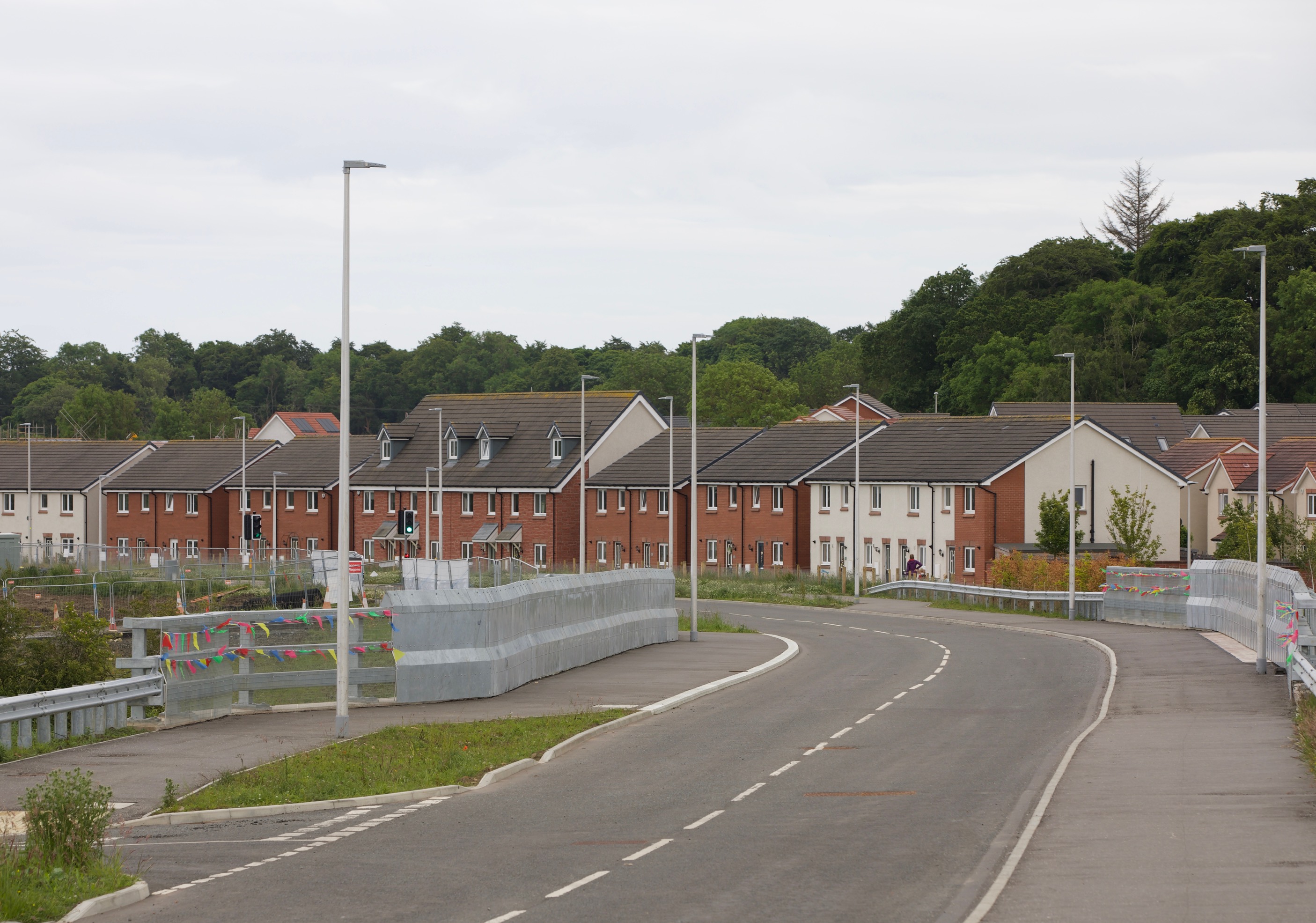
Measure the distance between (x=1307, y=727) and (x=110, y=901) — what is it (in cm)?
1493

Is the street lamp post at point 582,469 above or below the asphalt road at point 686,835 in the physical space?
above

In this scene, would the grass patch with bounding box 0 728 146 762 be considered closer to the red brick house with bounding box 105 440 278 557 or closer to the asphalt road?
the asphalt road

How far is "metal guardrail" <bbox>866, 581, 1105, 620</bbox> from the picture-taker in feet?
159

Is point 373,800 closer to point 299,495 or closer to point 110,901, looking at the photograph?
point 110,901

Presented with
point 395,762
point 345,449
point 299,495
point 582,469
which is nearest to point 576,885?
point 395,762

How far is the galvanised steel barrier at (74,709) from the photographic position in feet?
65.4

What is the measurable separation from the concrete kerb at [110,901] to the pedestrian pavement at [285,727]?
3.94 metres

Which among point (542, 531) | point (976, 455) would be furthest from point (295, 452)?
point (976, 455)

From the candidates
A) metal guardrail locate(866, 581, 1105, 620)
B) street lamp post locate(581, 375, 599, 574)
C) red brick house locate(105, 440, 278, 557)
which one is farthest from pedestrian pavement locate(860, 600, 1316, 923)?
red brick house locate(105, 440, 278, 557)

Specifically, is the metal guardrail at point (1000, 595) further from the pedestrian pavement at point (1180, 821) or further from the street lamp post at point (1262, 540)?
the pedestrian pavement at point (1180, 821)

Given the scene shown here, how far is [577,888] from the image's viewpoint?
12.7 meters

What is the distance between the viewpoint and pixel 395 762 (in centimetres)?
1906

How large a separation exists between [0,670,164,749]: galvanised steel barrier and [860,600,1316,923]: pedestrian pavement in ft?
42.8

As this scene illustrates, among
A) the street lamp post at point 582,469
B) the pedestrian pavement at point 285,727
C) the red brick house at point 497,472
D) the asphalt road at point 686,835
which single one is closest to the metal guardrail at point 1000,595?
the street lamp post at point 582,469
